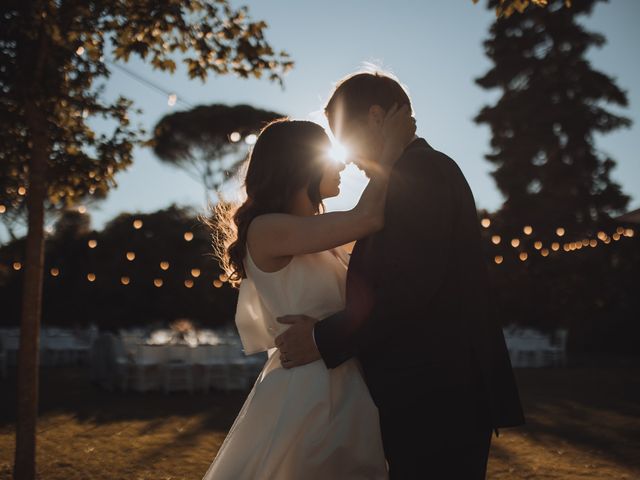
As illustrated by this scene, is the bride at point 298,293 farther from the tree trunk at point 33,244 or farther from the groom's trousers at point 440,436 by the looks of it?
the tree trunk at point 33,244

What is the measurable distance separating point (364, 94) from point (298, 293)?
573 millimetres

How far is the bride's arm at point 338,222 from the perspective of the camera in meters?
1.64

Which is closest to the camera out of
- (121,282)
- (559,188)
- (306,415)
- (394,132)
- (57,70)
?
(306,415)

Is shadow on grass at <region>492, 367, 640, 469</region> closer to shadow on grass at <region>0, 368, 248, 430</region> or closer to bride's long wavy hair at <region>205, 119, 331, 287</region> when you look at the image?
shadow on grass at <region>0, 368, 248, 430</region>

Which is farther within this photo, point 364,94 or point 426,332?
point 364,94

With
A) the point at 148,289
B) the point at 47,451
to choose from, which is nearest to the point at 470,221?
the point at 47,451

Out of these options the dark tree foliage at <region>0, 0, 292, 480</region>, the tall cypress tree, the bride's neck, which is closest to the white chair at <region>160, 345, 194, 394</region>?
the dark tree foliage at <region>0, 0, 292, 480</region>

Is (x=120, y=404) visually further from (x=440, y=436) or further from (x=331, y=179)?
(x=440, y=436)

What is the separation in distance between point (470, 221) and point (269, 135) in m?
0.66

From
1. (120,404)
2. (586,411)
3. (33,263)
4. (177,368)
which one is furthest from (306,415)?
(177,368)

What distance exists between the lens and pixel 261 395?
1741 mm

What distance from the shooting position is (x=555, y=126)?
62.4 ft

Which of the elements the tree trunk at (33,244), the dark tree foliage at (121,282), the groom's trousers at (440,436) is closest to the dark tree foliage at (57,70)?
the tree trunk at (33,244)

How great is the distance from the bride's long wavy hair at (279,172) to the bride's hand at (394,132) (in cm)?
24
